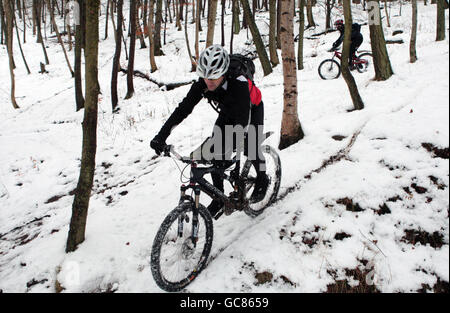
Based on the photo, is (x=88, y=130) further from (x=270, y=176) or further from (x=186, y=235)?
(x=270, y=176)

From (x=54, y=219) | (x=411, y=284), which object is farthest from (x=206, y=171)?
(x=54, y=219)

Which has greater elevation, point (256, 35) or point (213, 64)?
point (256, 35)

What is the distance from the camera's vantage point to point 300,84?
9828 millimetres

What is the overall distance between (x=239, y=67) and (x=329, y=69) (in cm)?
854

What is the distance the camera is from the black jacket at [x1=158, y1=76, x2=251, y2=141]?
294cm

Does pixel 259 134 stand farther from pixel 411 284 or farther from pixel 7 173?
pixel 7 173

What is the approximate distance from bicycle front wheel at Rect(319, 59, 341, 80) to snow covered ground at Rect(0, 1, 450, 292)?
317 centimetres

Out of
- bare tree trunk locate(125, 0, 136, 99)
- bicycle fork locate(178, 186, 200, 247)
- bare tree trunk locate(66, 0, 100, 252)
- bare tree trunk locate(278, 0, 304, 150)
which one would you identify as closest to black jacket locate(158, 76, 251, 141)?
bicycle fork locate(178, 186, 200, 247)

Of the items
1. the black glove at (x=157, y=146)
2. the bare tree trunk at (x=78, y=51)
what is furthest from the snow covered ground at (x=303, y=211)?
the bare tree trunk at (x=78, y=51)

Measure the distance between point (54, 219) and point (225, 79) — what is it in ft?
13.3

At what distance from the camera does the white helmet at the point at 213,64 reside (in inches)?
111

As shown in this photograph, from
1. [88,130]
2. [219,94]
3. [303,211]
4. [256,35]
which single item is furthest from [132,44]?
[303,211]

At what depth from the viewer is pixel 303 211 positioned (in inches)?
139

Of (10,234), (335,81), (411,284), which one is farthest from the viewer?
(335,81)
